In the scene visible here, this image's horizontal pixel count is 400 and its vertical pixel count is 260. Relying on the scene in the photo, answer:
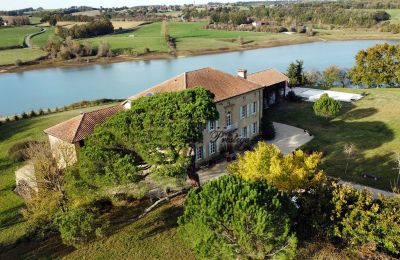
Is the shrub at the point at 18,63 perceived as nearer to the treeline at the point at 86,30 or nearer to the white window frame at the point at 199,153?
the treeline at the point at 86,30

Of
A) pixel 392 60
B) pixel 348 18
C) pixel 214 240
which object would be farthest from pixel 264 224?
pixel 348 18

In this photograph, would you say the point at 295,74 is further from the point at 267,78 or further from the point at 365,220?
the point at 365,220

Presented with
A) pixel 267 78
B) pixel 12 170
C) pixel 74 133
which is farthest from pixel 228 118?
pixel 12 170

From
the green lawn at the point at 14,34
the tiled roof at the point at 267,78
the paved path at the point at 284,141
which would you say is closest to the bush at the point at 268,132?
the paved path at the point at 284,141

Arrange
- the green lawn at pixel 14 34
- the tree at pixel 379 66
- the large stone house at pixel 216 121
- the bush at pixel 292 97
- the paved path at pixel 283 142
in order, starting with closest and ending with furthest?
the large stone house at pixel 216 121, the paved path at pixel 283 142, the bush at pixel 292 97, the tree at pixel 379 66, the green lawn at pixel 14 34

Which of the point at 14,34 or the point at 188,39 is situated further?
the point at 14,34

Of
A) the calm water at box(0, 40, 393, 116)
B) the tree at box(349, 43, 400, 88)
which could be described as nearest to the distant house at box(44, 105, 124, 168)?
the calm water at box(0, 40, 393, 116)

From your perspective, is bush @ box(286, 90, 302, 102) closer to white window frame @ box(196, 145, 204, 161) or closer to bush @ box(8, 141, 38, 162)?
white window frame @ box(196, 145, 204, 161)

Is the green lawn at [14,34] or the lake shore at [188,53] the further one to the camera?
the green lawn at [14,34]
